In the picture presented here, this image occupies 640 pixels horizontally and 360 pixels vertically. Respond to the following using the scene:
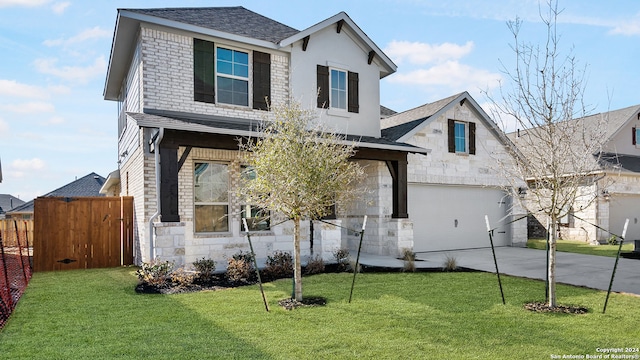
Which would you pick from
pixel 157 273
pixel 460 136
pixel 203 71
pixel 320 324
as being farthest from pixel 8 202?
pixel 320 324

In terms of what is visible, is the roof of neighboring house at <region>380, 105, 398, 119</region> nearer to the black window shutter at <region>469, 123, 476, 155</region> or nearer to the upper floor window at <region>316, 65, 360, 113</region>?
the black window shutter at <region>469, 123, 476, 155</region>

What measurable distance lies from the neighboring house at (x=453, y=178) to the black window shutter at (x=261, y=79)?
4.48 metres

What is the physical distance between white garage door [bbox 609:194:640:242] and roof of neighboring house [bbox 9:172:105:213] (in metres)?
28.5

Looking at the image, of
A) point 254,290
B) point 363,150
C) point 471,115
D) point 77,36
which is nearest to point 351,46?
point 363,150

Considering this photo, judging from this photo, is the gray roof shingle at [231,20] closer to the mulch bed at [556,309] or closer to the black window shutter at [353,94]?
the black window shutter at [353,94]

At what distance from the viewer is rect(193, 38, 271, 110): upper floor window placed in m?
10.6

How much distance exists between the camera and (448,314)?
583 cm

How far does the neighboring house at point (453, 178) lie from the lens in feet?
43.8

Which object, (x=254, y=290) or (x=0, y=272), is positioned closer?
(x=254, y=290)

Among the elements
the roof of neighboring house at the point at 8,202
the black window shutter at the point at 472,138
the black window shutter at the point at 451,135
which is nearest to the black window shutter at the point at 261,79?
the black window shutter at the point at 451,135

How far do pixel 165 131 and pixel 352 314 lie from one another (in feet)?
17.9

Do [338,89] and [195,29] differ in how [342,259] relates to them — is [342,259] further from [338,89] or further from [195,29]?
[195,29]

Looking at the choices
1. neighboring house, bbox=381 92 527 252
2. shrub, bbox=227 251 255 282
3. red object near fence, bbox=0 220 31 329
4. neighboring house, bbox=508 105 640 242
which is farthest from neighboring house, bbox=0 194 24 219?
neighboring house, bbox=508 105 640 242

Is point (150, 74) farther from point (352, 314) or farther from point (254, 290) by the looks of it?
point (352, 314)
